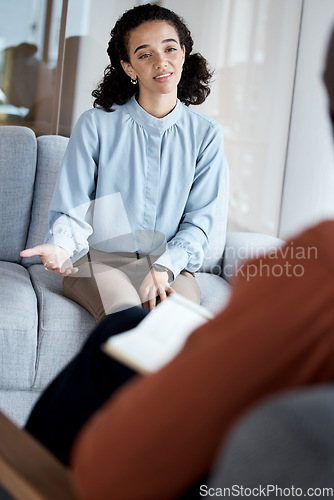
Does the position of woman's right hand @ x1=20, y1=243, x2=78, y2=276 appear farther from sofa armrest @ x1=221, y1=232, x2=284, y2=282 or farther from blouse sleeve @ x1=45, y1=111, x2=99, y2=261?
sofa armrest @ x1=221, y1=232, x2=284, y2=282

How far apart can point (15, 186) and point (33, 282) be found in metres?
0.41

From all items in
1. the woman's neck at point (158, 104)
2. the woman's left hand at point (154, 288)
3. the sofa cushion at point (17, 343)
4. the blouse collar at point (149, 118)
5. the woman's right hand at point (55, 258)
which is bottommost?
the sofa cushion at point (17, 343)

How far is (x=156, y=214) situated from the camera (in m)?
2.23

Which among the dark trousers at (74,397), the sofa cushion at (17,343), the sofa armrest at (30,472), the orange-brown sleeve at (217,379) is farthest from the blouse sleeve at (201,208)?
the orange-brown sleeve at (217,379)

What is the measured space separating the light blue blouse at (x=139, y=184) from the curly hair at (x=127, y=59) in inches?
2.9

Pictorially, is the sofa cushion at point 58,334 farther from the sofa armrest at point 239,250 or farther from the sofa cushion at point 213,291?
the sofa armrest at point 239,250

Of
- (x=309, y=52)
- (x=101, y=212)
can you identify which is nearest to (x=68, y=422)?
(x=101, y=212)

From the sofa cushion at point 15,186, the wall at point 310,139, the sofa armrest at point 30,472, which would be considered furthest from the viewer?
the wall at point 310,139

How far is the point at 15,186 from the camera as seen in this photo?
2.38 metres

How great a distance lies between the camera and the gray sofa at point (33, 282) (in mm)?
1850

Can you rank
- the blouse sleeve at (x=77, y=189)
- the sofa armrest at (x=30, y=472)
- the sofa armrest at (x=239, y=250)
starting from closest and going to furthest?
the sofa armrest at (x=30, y=472)
the blouse sleeve at (x=77, y=189)
the sofa armrest at (x=239, y=250)

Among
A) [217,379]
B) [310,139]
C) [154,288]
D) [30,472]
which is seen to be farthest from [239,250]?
[217,379]

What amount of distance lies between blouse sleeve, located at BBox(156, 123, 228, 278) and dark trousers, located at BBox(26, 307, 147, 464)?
3.20ft

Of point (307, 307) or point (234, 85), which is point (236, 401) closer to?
point (307, 307)
